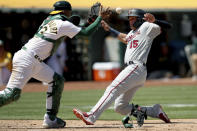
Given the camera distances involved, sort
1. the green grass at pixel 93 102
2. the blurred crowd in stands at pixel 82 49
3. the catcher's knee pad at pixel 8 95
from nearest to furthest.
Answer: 1. the catcher's knee pad at pixel 8 95
2. the green grass at pixel 93 102
3. the blurred crowd in stands at pixel 82 49

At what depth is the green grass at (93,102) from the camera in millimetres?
10891

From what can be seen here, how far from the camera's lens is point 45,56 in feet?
28.7

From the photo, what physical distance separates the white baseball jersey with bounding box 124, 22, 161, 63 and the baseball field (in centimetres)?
114

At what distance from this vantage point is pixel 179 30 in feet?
83.4

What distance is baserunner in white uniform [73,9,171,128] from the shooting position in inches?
337

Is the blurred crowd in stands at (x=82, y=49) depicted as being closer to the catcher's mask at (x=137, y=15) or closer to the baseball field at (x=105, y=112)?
the baseball field at (x=105, y=112)

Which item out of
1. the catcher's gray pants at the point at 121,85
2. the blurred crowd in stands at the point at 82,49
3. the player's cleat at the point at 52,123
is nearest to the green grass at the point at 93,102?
the player's cleat at the point at 52,123

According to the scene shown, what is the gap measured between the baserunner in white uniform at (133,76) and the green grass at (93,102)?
1301 mm

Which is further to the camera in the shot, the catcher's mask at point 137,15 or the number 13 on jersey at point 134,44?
the catcher's mask at point 137,15

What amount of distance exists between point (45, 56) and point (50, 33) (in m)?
0.39

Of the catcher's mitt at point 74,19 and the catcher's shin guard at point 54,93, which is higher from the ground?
the catcher's mitt at point 74,19

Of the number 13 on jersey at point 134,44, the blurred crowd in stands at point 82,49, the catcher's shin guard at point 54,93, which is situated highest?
the number 13 on jersey at point 134,44

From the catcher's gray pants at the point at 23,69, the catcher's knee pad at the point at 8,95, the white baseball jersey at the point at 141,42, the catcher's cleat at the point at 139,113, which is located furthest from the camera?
the white baseball jersey at the point at 141,42

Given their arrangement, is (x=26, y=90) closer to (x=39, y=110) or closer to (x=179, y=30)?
(x=39, y=110)
